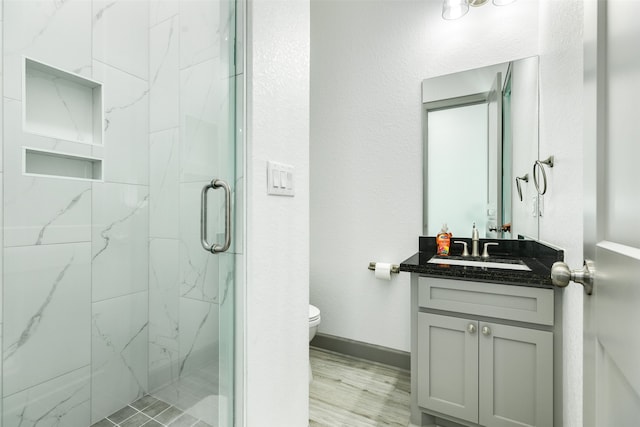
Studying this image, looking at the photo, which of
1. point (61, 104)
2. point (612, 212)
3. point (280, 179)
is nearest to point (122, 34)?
point (61, 104)

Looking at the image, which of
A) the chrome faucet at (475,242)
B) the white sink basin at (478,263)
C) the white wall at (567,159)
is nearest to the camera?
the white wall at (567,159)

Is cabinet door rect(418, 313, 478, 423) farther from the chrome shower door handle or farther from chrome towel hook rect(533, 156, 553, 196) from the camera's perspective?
the chrome shower door handle

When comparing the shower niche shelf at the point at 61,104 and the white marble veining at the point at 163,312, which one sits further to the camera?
the white marble veining at the point at 163,312

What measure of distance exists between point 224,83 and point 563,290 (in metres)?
1.56

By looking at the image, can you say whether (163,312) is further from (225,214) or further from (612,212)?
(612,212)

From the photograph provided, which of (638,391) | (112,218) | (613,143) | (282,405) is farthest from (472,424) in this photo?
(112,218)

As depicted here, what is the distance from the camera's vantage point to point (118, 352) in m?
1.13

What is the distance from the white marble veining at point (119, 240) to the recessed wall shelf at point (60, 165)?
5cm

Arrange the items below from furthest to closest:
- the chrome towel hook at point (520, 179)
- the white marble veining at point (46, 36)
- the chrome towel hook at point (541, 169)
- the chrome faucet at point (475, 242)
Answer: the chrome faucet at point (475, 242) < the chrome towel hook at point (520, 179) < the chrome towel hook at point (541, 169) < the white marble veining at point (46, 36)

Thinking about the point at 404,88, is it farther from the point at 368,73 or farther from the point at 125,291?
the point at 125,291

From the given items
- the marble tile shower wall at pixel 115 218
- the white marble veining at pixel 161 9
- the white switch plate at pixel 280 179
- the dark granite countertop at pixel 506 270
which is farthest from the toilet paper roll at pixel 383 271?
the white marble veining at pixel 161 9

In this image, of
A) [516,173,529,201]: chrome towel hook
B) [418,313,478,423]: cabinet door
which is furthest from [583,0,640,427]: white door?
[516,173,529,201]: chrome towel hook

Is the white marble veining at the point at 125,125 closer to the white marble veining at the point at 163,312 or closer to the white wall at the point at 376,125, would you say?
the white marble veining at the point at 163,312

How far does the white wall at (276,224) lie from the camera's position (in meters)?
1.06
